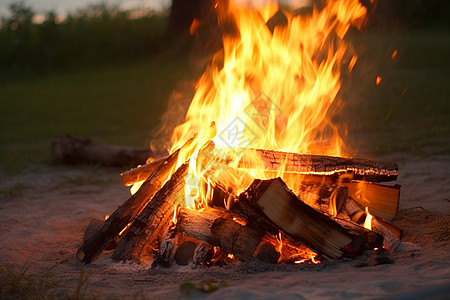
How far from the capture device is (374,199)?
14.7ft

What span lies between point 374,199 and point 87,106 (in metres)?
11.2

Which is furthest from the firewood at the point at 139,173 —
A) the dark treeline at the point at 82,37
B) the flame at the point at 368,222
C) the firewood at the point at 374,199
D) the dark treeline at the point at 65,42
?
the dark treeline at the point at 65,42

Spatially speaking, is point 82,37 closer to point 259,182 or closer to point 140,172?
point 140,172

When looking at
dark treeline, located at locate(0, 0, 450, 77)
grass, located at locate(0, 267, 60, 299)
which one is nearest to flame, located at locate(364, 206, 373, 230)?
grass, located at locate(0, 267, 60, 299)

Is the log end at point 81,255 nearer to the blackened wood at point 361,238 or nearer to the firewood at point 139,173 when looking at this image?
the firewood at point 139,173

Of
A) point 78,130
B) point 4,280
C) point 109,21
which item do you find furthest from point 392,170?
point 109,21

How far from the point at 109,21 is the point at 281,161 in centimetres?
1727

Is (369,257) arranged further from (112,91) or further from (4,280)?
(112,91)

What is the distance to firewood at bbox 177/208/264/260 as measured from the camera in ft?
12.2

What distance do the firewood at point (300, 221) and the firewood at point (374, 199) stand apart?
84 cm

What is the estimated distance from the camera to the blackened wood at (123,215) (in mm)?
4031

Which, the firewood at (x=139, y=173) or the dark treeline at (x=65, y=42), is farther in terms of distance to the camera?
the dark treeline at (x=65, y=42)

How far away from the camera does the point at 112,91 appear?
15.8 meters

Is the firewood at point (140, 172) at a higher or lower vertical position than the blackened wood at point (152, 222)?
higher
